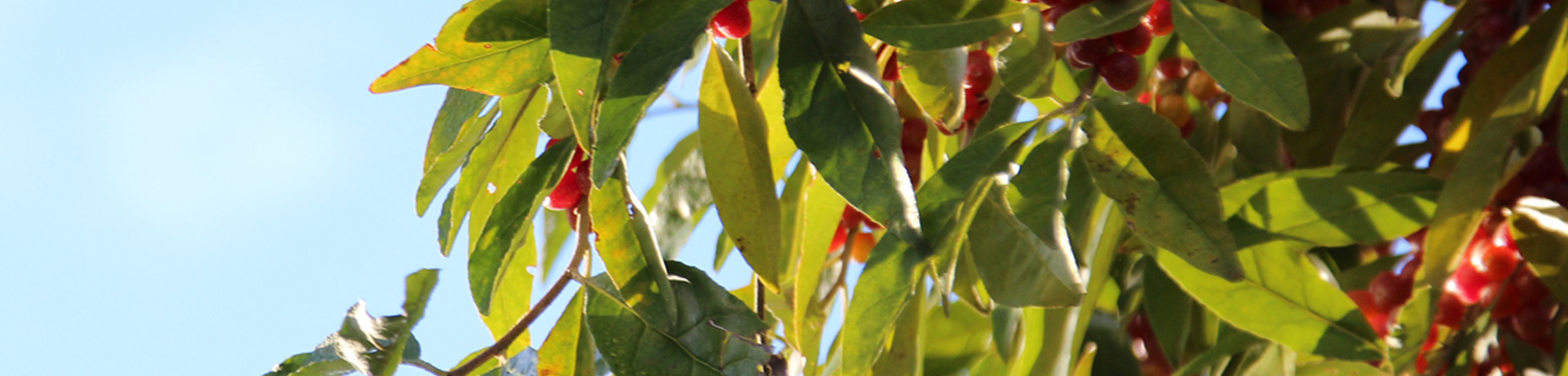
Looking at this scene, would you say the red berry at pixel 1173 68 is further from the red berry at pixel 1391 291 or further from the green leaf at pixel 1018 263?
the green leaf at pixel 1018 263

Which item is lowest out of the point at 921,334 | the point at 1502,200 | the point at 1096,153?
the point at 1502,200

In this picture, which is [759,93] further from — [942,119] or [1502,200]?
[1502,200]

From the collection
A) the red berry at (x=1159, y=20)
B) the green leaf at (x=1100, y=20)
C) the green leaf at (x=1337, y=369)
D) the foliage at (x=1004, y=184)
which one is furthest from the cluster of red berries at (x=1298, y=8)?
the green leaf at (x=1100, y=20)

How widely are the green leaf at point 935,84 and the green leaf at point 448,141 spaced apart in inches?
7.4

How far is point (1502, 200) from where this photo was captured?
31.4 inches

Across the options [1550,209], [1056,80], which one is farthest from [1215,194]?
[1550,209]

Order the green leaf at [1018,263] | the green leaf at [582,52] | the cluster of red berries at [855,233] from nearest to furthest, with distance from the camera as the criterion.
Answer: the green leaf at [582,52] → the green leaf at [1018,263] → the cluster of red berries at [855,233]

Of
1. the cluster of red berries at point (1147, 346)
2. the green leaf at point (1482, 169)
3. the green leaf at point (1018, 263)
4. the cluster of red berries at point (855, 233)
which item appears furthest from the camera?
the cluster of red berries at point (1147, 346)

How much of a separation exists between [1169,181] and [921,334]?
0.24 metres

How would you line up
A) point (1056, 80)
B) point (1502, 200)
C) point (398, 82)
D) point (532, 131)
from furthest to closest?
point (1502, 200)
point (1056, 80)
point (532, 131)
point (398, 82)

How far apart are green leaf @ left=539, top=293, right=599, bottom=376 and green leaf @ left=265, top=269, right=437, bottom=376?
0.06m

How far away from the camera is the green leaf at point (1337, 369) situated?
2.33 feet

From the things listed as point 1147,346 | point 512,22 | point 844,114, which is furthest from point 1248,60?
point 1147,346

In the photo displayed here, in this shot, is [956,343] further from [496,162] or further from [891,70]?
[496,162]
